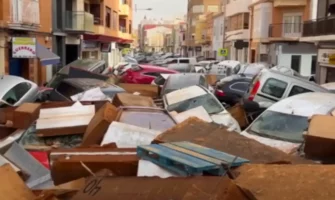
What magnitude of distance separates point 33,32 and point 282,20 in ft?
72.4

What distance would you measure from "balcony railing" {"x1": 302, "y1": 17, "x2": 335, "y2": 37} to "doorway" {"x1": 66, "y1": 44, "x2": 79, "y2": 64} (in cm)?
1435

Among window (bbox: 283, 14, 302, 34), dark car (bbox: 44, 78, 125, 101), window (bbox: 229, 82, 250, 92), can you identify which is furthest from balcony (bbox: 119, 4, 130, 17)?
dark car (bbox: 44, 78, 125, 101)

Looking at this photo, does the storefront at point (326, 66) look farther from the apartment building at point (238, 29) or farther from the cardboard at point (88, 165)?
the apartment building at point (238, 29)

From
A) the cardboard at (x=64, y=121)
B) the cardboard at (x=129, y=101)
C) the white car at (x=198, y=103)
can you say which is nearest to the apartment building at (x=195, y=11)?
the white car at (x=198, y=103)

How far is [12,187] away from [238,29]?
158ft

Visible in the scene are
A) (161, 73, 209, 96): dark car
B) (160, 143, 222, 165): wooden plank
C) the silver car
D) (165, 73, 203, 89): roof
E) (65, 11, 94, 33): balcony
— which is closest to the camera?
(160, 143, 222, 165): wooden plank

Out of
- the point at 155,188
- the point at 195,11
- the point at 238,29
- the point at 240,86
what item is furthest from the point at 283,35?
the point at 195,11

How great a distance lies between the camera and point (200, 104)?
36.8 ft

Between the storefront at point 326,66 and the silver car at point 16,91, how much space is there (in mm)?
13557

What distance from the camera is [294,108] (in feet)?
30.4

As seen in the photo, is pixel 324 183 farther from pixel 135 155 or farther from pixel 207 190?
pixel 135 155

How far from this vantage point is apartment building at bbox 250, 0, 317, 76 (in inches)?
1449

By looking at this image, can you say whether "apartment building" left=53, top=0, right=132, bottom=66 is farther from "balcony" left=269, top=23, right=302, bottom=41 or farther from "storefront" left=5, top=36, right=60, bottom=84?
"balcony" left=269, top=23, right=302, bottom=41

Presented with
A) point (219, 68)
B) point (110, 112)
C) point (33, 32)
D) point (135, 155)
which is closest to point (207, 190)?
point (135, 155)
